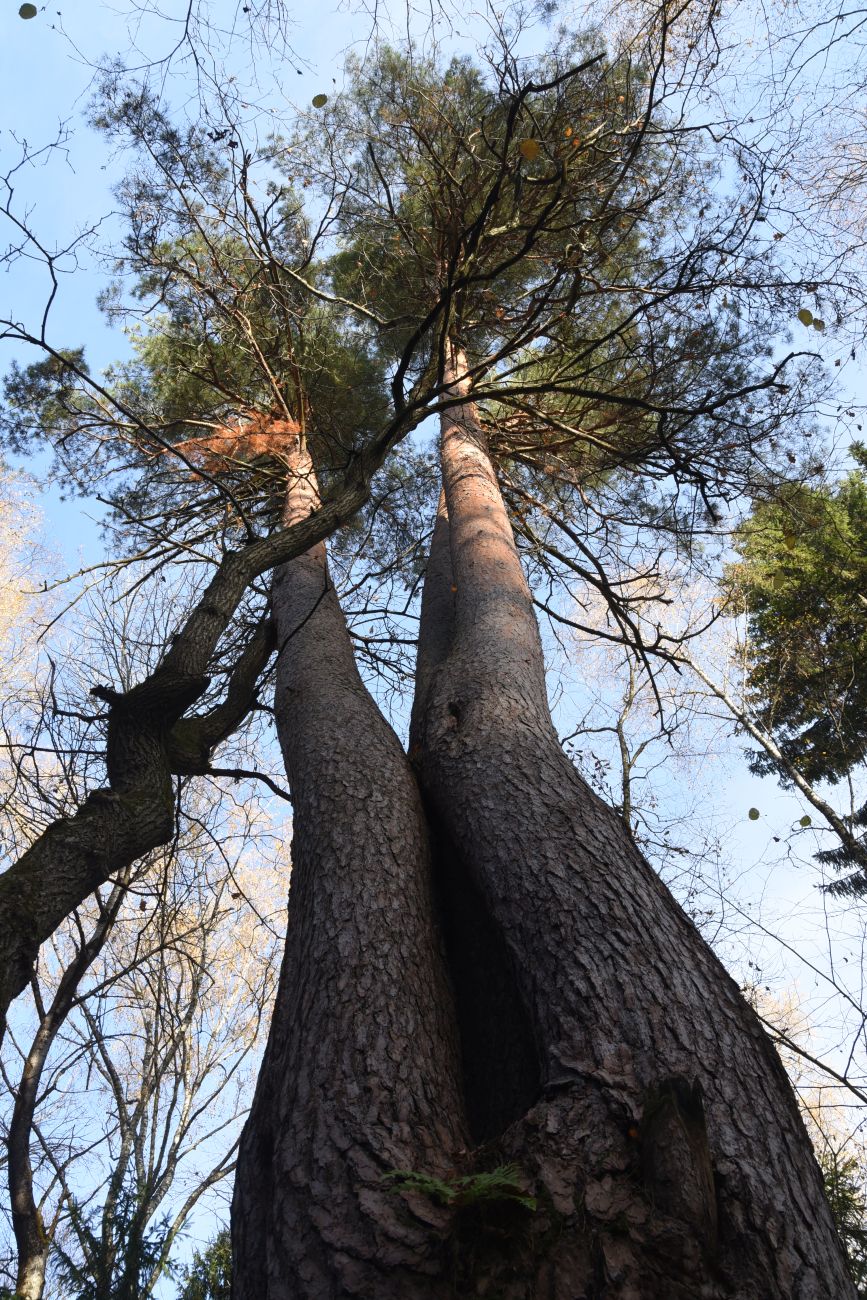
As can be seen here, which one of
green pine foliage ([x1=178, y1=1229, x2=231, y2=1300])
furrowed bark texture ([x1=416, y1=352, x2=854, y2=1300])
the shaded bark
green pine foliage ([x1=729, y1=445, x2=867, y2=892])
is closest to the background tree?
furrowed bark texture ([x1=416, y1=352, x2=854, y2=1300])

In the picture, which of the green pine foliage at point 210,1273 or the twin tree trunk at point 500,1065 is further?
the green pine foliage at point 210,1273

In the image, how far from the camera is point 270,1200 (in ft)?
6.13

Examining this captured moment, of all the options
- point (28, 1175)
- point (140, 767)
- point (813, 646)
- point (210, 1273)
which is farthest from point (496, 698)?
point (813, 646)

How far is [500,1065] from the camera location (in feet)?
7.63

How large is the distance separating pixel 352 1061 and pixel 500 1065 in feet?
1.73

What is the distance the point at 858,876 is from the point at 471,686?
26.7 ft

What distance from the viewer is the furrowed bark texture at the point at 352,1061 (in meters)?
1.62

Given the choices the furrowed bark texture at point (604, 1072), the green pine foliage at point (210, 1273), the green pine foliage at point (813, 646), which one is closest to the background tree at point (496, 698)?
the furrowed bark texture at point (604, 1072)

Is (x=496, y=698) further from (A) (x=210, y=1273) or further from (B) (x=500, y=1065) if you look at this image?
(A) (x=210, y=1273)

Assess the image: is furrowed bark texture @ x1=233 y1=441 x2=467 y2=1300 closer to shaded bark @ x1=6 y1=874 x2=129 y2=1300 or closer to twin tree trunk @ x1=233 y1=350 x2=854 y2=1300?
twin tree trunk @ x1=233 y1=350 x2=854 y2=1300

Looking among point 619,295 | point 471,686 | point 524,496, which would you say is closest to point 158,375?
point 524,496

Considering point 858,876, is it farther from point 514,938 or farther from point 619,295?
point 514,938

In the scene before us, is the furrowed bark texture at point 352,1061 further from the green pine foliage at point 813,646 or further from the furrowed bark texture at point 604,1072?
the green pine foliage at point 813,646

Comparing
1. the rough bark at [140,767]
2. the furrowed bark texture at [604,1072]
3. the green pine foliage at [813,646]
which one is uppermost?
the green pine foliage at [813,646]
